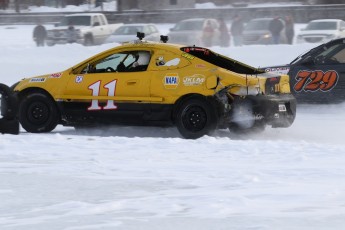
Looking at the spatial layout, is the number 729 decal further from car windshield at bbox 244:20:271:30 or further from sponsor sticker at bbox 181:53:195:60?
car windshield at bbox 244:20:271:30

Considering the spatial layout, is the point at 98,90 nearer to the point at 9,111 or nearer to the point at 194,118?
the point at 9,111

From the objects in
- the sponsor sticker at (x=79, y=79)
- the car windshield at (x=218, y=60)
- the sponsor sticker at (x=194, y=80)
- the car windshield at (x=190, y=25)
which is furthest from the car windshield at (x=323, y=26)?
the sponsor sticker at (x=194, y=80)

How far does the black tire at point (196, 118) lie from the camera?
1316 centimetres

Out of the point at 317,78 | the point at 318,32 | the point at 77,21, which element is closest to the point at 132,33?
the point at 77,21

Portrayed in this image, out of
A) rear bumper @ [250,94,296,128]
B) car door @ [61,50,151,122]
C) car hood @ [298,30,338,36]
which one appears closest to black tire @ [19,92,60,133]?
car door @ [61,50,151,122]

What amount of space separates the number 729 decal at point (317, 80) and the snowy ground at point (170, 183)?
2.60 metres

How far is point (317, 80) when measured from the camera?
1684 centimetres

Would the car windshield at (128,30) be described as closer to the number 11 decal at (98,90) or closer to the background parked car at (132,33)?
the background parked car at (132,33)

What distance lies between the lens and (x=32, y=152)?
11.4 meters

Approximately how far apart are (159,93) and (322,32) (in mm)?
26583

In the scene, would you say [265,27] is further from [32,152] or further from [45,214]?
[45,214]

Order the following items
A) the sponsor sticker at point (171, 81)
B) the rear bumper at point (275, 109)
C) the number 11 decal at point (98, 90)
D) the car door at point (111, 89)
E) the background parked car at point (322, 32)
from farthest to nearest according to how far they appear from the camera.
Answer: the background parked car at point (322, 32), the number 11 decal at point (98, 90), the car door at point (111, 89), the sponsor sticker at point (171, 81), the rear bumper at point (275, 109)

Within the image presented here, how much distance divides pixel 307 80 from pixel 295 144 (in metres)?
5.02

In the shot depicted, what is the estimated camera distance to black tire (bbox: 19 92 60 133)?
555 inches
